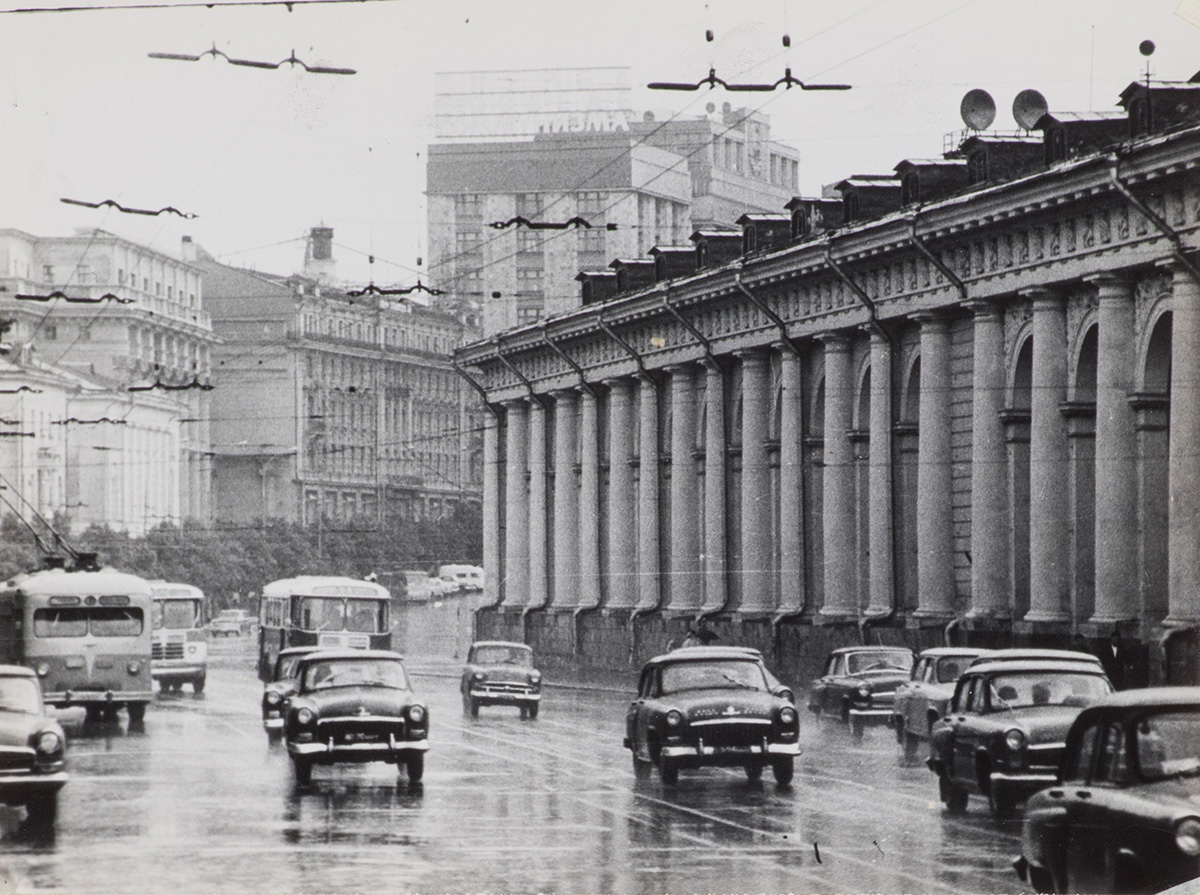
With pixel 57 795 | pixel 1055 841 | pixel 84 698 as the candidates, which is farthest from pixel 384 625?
pixel 1055 841

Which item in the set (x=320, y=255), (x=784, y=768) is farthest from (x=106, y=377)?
(x=784, y=768)

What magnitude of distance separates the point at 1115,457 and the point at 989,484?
14.6 feet

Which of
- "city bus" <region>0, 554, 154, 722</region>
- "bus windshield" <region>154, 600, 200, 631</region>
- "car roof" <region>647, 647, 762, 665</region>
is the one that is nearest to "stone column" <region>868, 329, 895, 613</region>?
"car roof" <region>647, 647, 762, 665</region>

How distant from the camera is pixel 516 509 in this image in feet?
150

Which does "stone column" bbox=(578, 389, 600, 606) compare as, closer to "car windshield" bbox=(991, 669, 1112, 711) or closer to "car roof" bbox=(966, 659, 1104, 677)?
"car roof" bbox=(966, 659, 1104, 677)

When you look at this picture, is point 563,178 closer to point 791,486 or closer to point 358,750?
point 358,750

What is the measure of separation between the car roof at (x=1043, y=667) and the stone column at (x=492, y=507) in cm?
1942

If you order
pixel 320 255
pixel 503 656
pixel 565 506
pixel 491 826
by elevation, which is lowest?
pixel 491 826

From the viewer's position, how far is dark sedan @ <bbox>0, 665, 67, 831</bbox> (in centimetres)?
1595

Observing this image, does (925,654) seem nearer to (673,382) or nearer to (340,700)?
(340,700)

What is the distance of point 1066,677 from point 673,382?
20.8m

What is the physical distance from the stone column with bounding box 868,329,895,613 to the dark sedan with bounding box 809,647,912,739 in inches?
158

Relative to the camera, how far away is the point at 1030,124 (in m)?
26.1

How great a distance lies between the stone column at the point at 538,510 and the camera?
144ft
